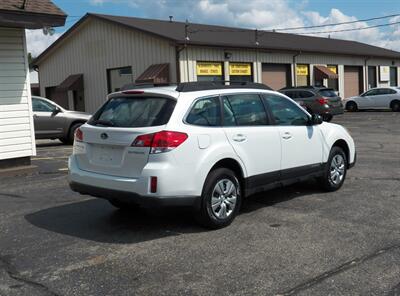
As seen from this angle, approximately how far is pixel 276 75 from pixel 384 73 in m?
13.9

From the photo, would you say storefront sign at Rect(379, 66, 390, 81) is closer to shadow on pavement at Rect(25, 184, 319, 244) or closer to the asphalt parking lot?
the asphalt parking lot

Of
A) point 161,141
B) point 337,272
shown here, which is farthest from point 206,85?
point 337,272

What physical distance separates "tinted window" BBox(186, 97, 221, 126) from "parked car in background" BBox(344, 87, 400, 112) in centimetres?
2627

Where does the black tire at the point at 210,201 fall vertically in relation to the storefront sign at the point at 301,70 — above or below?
below

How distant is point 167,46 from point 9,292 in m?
21.0

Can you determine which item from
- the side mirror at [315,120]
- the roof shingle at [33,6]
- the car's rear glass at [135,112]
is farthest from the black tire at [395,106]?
the car's rear glass at [135,112]

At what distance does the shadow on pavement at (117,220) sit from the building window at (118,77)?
65.8ft

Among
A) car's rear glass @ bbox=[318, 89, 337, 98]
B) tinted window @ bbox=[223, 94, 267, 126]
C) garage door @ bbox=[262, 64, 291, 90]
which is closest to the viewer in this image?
tinted window @ bbox=[223, 94, 267, 126]

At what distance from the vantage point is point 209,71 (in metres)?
25.6

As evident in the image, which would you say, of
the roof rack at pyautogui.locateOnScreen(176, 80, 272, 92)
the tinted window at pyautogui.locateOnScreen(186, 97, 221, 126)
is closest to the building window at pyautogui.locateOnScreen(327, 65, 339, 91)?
the roof rack at pyautogui.locateOnScreen(176, 80, 272, 92)

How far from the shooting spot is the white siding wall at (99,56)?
25.2m

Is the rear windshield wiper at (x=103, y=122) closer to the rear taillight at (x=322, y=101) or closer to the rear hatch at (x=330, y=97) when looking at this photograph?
the rear taillight at (x=322, y=101)

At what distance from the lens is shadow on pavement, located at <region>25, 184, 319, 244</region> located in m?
5.81

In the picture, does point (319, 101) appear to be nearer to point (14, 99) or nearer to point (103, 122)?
point (14, 99)
